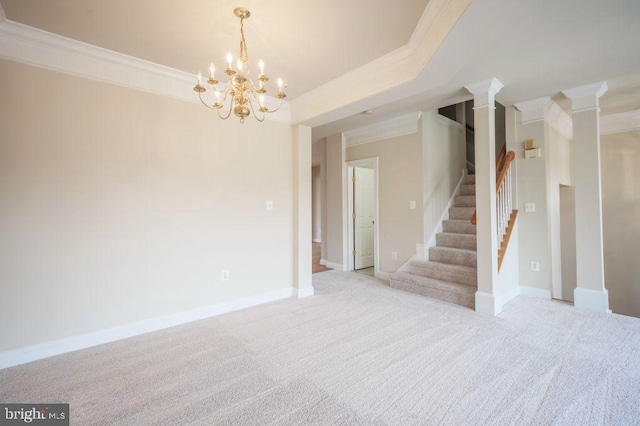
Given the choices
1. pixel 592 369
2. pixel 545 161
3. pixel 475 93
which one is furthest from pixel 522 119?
pixel 592 369

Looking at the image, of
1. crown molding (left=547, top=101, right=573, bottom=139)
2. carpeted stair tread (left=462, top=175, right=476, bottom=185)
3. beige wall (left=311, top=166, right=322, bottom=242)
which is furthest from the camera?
beige wall (left=311, top=166, right=322, bottom=242)

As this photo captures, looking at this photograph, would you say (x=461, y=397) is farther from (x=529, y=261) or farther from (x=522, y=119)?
(x=522, y=119)

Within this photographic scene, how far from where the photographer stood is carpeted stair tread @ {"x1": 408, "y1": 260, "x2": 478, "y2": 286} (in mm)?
3777

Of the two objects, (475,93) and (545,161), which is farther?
(545,161)

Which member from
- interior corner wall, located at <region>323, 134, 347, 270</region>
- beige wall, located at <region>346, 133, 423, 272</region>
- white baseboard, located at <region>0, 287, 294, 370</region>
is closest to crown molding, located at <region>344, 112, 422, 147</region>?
beige wall, located at <region>346, 133, 423, 272</region>

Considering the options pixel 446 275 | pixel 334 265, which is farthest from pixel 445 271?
pixel 334 265

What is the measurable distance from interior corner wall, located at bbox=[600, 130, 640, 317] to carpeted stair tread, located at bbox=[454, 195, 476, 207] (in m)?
2.01

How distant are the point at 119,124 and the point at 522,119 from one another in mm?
4846

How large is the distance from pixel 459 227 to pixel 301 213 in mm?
2502

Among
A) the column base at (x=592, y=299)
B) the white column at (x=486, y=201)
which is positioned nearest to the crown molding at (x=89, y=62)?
the white column at (x=486, y=201)

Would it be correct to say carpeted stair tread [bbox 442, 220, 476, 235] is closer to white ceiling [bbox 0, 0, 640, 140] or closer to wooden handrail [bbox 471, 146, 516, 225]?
wooden handrail [bbox 471, 146, 516, 225]

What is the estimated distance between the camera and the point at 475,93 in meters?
3.28

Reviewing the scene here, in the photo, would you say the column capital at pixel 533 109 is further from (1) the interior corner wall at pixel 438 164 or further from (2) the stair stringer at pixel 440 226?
(2) the stair stringer at pixel 440 226

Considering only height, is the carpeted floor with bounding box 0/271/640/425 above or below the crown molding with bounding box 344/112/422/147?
below
